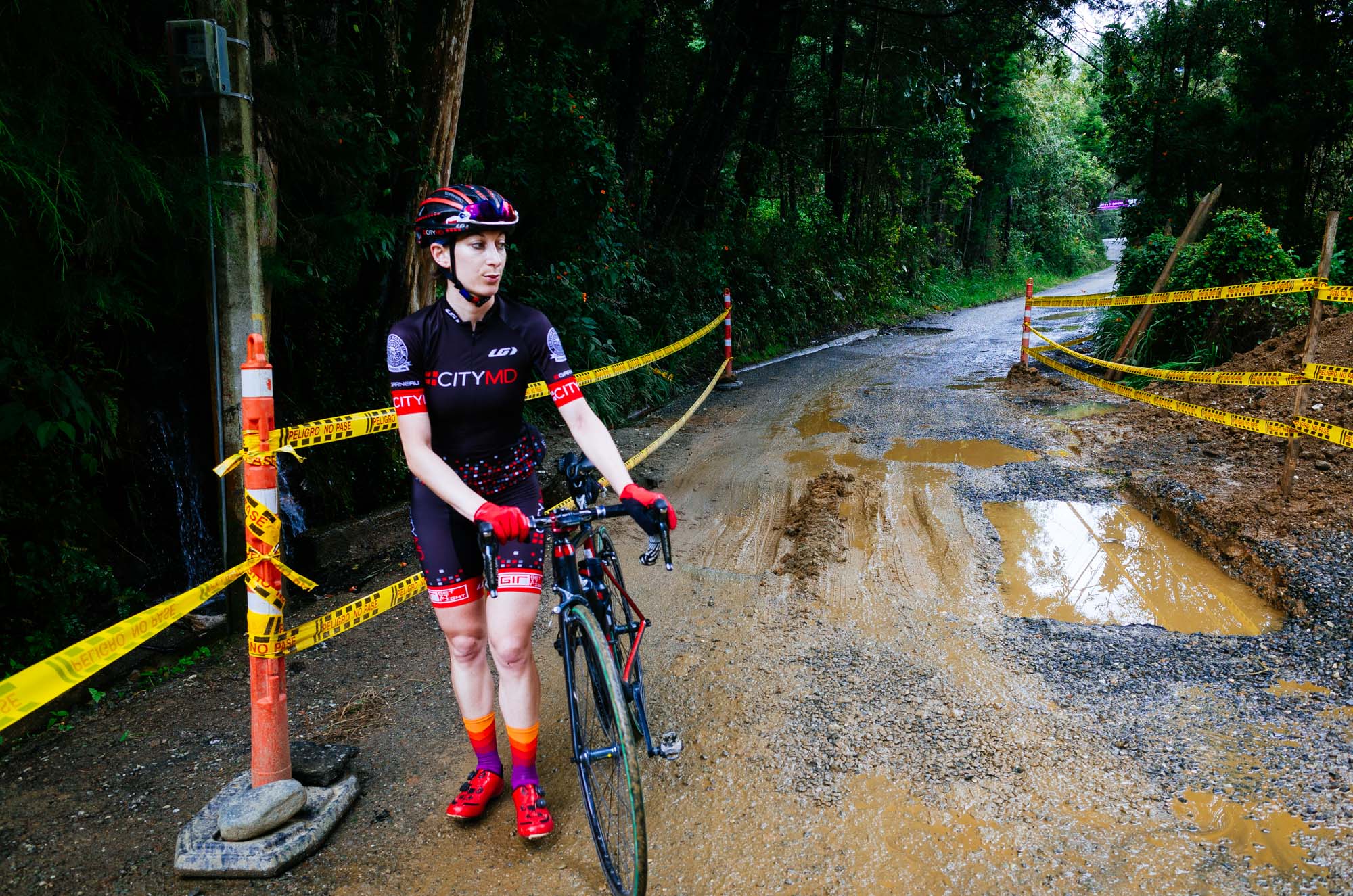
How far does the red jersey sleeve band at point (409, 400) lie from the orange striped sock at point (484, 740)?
119 cm

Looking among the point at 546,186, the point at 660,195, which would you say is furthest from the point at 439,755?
the point at 660,195

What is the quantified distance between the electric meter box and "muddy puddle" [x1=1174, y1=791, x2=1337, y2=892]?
17.4 feet

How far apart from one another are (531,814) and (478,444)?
4.31 ft

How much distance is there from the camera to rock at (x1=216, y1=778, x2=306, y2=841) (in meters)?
2.84

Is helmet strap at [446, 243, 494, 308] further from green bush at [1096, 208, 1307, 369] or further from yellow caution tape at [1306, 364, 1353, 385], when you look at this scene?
green bush at [1096, 208, 1307, 369]

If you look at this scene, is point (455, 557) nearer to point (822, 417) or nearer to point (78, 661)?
point (78, 661)

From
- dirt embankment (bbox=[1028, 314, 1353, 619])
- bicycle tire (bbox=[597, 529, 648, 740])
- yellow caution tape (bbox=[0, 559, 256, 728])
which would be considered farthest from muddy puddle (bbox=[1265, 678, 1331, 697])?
yellow caution tape (bbox=[0, 559, 256, 728])

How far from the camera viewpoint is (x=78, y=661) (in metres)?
2.32

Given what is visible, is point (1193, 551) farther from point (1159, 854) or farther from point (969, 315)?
point (969, 315)

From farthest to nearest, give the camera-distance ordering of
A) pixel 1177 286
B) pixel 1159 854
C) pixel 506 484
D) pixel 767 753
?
pixel 1177 286, pixel 767 753, pixel 506 484, pixel 1159 854

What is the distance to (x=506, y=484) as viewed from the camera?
300 centimetres

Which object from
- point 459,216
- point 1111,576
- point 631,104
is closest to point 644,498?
point 459,216

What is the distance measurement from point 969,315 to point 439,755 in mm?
22830

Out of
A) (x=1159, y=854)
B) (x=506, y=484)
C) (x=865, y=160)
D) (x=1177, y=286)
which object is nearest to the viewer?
(x=1159, y=854)
